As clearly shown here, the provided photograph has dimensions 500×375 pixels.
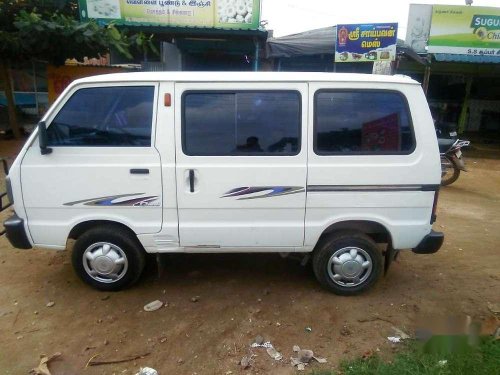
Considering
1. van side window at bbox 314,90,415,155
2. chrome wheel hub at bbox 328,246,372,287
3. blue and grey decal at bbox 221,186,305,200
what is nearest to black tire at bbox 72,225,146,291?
blue and grey decal at bbox 221,186,305,200

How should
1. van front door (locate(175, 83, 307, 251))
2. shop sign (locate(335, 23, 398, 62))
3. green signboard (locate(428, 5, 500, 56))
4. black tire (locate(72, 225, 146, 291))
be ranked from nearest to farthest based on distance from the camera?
van front door (locate(175, 83, 307, 251)), black tire (locate(72, 225, 146, 291)), shop sign (locate(335, 23, 398, 62)), green signboard (locate(428, 5, 500, 56))

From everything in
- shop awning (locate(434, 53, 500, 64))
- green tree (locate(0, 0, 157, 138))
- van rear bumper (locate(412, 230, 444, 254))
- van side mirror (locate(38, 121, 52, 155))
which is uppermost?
green tree (locate(0, 0, 157, 138))

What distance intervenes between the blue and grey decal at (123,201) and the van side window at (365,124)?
1460mm

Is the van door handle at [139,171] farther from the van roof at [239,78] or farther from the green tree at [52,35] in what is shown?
the green tree at [52,35]

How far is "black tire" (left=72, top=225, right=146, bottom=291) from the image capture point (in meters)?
3.35

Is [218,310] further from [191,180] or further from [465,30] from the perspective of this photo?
[465,30]

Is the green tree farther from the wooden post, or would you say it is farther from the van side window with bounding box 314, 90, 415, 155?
the van side window with bounding box 314, 90, 415, 155

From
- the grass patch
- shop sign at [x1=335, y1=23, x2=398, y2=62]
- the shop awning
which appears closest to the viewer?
the grass patch

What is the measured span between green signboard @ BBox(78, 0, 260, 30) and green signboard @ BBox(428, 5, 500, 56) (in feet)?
17.3

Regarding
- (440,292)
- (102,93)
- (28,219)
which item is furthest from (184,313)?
(440,292)

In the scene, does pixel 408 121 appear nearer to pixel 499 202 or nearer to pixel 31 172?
pixel 31 172

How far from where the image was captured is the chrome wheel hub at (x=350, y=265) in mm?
3445

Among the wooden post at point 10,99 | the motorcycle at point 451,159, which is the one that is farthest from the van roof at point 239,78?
the wooden post at point 10,99

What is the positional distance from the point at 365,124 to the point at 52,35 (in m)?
7.53
